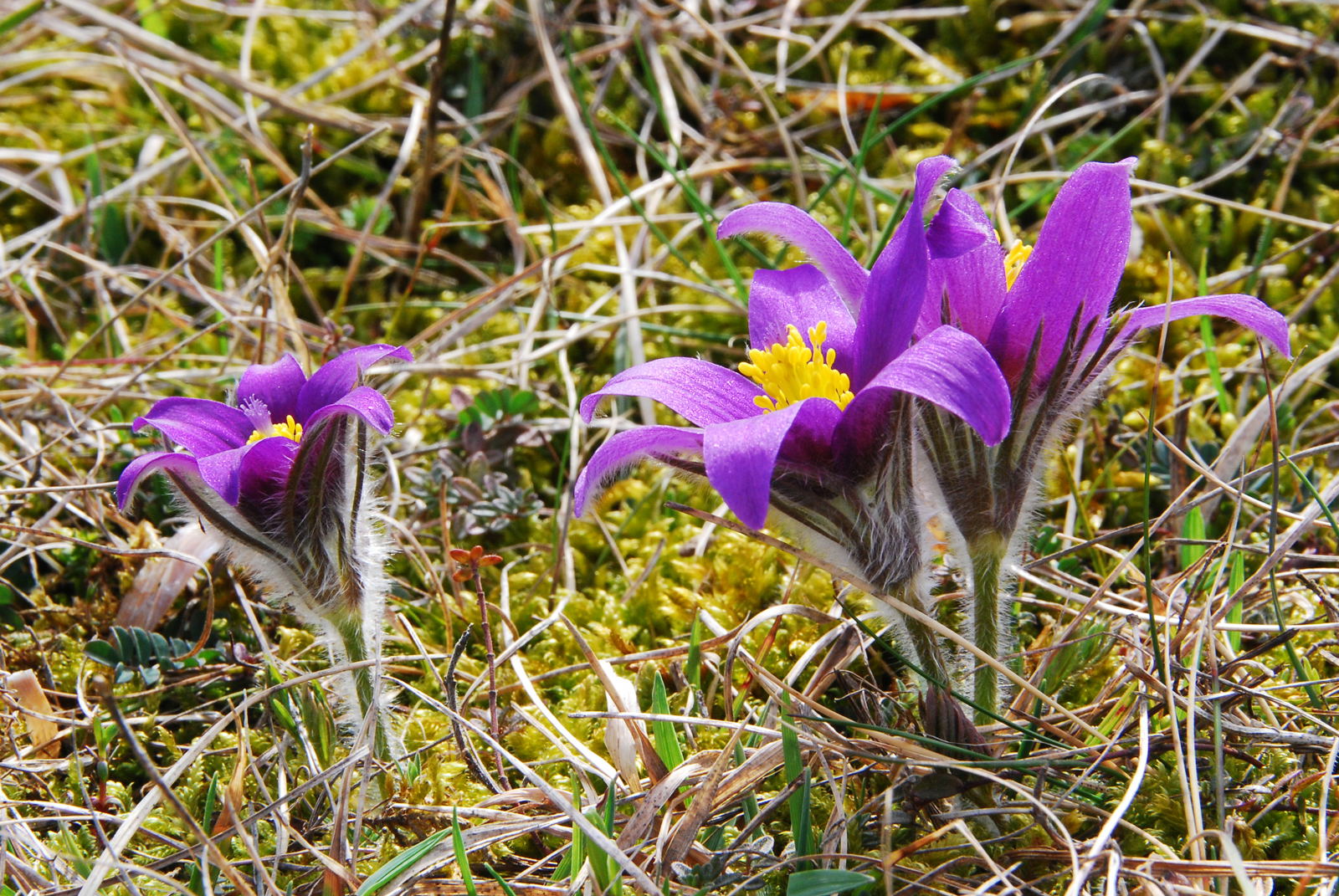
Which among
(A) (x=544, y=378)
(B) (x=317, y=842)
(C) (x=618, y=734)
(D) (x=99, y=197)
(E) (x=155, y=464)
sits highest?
(D) (x=99, y=197)

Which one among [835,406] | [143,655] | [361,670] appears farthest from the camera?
[143,655]

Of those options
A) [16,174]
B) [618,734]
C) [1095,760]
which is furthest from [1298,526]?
[16,174]

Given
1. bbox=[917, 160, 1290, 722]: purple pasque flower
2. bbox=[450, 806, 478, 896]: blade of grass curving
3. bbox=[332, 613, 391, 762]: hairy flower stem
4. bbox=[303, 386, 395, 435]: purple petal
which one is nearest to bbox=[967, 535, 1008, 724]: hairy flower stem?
bbox=[917, 160, 1290, 722]: purple pasque flower

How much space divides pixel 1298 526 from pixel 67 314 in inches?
154

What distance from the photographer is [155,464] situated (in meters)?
2.06

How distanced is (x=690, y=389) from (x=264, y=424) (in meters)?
0.95

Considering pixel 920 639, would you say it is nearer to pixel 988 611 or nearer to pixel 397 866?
pixel 988 611

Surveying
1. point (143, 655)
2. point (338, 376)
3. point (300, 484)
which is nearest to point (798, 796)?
point (300, 484)

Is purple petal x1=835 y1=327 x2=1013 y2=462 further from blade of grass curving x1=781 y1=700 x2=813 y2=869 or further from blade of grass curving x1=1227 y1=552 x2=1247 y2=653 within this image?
blade of grass curving x1=1227 y1=552 x2=1247 y2=653

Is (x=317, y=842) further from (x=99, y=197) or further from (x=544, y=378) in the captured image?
(x=99, y=197)

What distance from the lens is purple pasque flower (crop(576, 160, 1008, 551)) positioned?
1.67m

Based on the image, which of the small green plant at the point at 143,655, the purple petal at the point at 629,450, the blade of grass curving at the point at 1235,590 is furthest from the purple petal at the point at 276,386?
the blade of grass curving at the point at 1235,590

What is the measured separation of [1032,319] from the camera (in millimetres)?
1950

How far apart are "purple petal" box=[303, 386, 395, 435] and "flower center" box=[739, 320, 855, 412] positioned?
25.6 inches
